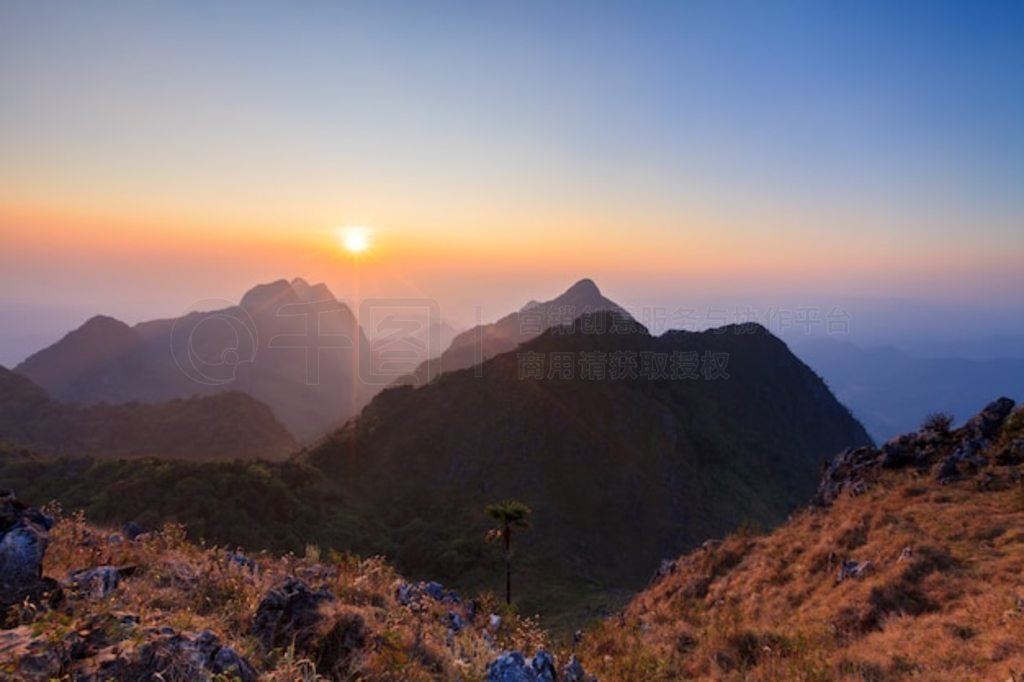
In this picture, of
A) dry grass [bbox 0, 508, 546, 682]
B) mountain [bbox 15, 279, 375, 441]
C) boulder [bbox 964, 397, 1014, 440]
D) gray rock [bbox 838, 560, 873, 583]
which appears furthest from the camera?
mountain [bbox 15, 279, 375, 441]

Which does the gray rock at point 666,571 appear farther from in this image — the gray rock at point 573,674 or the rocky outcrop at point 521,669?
the rocky outcrop at point 521,669

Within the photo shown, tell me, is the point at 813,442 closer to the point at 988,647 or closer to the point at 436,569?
the point at 436,569

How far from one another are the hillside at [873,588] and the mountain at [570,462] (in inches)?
885

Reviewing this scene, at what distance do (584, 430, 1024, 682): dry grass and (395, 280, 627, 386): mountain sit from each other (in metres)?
89.3

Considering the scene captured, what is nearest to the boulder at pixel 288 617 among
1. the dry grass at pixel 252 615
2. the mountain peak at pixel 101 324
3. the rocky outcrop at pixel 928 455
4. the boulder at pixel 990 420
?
the dry grass at pixel 252 615

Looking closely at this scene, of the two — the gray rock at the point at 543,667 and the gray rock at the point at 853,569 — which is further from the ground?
the gray rock at the point at 543,667

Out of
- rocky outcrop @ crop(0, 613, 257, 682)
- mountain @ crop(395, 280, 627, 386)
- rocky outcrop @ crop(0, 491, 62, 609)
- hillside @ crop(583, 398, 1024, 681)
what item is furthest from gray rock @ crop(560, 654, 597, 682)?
mountain @ crop(395, 280, 627, 386)

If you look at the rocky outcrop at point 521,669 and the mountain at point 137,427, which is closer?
the rocky outcrop at point 521,669

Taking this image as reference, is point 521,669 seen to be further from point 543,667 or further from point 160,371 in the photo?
point 160,371

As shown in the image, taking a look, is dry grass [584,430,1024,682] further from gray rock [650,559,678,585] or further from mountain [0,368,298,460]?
mountain [0,368,298,460]

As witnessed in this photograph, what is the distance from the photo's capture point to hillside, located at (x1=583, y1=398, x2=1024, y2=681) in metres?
9.70

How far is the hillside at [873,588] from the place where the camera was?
9703 mm

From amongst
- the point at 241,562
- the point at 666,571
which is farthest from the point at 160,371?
the point at 241,562

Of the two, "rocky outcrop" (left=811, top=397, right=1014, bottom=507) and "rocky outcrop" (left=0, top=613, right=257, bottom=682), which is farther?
"rocky outcrop" (left=811, top=397, right=1014, bottom=507)
